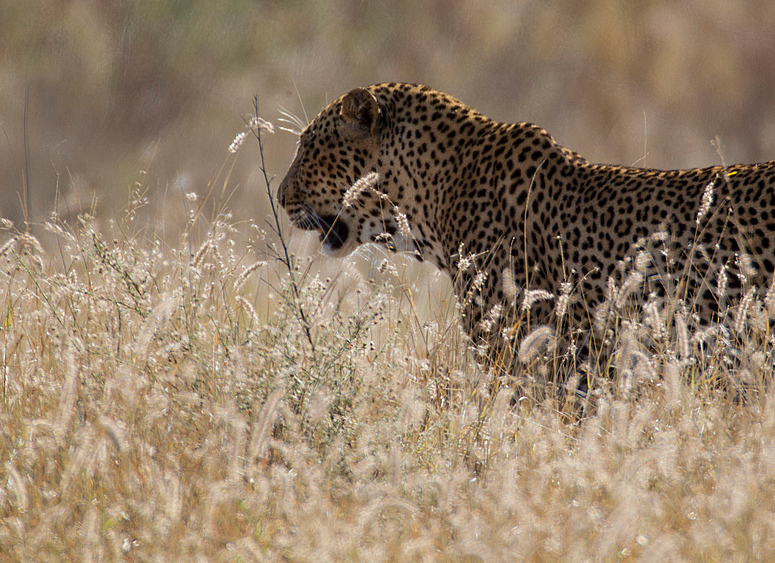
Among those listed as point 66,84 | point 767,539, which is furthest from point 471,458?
point 66,84

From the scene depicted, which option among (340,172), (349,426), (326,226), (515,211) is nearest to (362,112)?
(340,172)

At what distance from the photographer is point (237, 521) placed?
2607mm

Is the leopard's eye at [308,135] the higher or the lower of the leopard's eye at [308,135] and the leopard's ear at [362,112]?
the lower

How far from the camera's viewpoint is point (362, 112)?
185 inches

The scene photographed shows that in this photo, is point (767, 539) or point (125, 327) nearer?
point (767, 539)

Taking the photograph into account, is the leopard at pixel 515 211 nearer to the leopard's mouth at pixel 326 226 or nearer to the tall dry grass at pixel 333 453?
the leopard's mouth at pixel 326 226

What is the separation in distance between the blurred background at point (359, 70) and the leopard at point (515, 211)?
774cm

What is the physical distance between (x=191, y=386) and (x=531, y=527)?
1370mm

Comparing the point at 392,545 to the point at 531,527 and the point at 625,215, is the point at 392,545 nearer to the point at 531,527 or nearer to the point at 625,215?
the point at 531,527

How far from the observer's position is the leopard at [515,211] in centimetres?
372

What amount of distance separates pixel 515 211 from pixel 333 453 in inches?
71.7

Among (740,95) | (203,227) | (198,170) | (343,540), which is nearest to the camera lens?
(343,540)

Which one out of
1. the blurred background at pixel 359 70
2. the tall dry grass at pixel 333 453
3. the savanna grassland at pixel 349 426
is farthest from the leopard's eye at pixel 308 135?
the blurred background at pixel 359 70

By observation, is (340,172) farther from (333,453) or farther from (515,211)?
(333,453)
